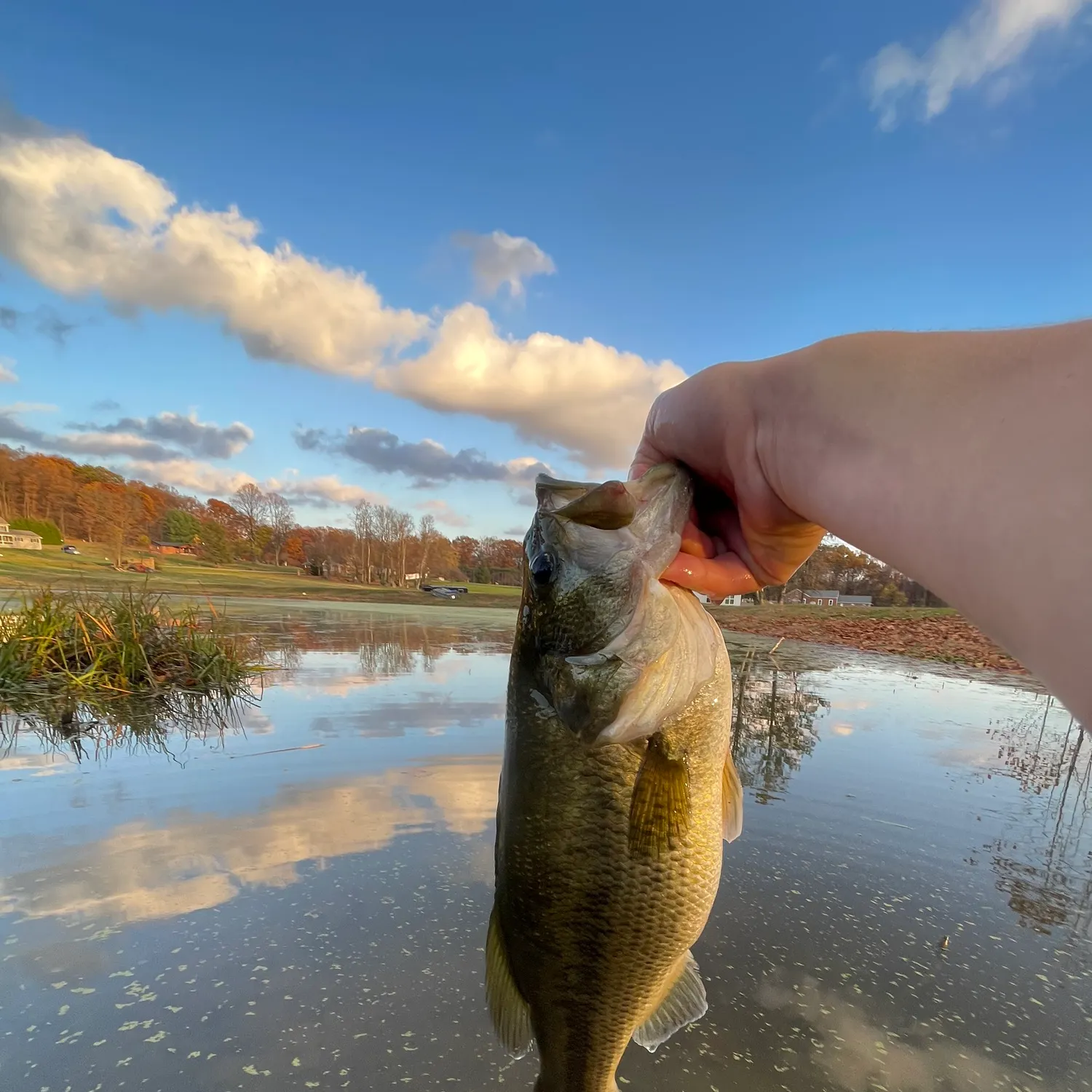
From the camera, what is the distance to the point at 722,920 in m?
3.32

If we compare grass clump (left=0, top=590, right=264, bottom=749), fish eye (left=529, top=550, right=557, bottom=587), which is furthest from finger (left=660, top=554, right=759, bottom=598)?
grass clump (left=0, top=590, right=264, bottom=749)

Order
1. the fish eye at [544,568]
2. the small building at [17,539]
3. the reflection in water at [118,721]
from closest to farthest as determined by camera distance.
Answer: the fish eye at [544,568]
the reflection in water at [118,721]
the small building at [17,539]

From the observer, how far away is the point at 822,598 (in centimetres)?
4653

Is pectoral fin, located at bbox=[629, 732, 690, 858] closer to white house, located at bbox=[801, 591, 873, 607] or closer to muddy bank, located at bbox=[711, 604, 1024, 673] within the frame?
muddy bank, located at bbox=[711, 604, 1024, 673]

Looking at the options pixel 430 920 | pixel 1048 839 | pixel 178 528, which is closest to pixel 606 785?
pixel 430 920

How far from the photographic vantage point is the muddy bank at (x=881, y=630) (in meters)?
17.0

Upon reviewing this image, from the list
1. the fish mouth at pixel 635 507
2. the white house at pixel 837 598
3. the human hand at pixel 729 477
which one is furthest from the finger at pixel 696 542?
the white house at pixel 837 598

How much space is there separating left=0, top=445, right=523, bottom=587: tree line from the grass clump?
3879 centimetres

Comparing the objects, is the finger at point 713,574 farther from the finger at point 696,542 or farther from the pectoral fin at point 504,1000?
the pectoral fin at point 504,1000

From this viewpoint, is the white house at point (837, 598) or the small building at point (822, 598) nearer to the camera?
the small building at point (822, 598)

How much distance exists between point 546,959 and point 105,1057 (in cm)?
195

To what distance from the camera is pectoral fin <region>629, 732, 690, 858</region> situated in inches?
61.3

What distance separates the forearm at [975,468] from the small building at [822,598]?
4068cm

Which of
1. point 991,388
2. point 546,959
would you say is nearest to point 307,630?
point 546,959
